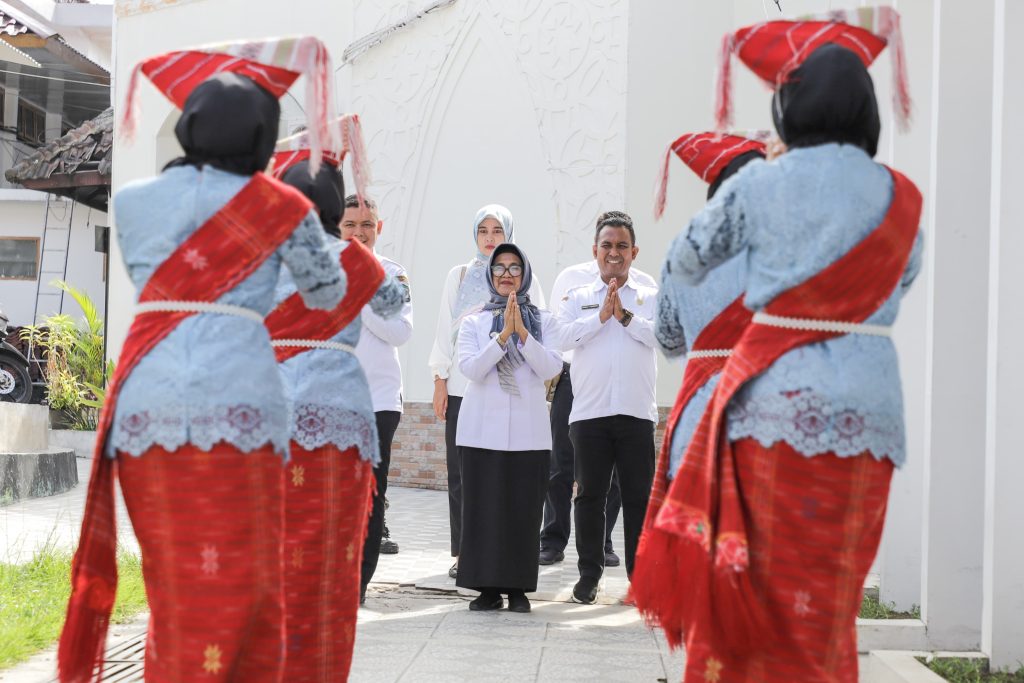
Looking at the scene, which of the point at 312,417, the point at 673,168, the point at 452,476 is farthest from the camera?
the point at 673,168

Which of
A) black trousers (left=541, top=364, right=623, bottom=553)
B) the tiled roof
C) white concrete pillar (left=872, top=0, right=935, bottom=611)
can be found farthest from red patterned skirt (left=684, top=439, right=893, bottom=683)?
the tiled roof

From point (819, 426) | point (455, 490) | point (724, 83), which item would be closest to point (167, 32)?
point (455, 490)

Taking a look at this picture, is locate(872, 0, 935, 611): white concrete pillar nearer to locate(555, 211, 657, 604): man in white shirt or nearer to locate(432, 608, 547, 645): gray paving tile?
locate(555, 211, 657, 604): man in white shirt

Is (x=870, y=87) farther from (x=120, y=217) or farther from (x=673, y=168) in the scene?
(x=673, y=168)

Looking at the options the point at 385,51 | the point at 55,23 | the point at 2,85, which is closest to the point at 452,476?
the point at 385,51

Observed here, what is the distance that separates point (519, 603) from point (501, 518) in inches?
16.8

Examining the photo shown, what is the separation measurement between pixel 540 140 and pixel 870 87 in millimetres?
7981

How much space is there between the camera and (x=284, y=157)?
13.8ft

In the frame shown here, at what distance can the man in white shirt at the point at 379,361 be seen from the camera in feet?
17.9

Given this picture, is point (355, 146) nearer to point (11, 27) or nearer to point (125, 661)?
point (125, 661)

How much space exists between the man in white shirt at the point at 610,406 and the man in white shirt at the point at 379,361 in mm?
873

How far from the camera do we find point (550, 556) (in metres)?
7.77

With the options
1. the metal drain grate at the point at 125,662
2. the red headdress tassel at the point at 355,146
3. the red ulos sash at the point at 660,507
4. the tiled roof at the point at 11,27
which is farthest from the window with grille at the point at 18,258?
the red ulos sash at the point at 660,507

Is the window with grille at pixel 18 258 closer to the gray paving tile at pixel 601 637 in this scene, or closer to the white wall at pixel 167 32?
the white wall at pixel 167 32
